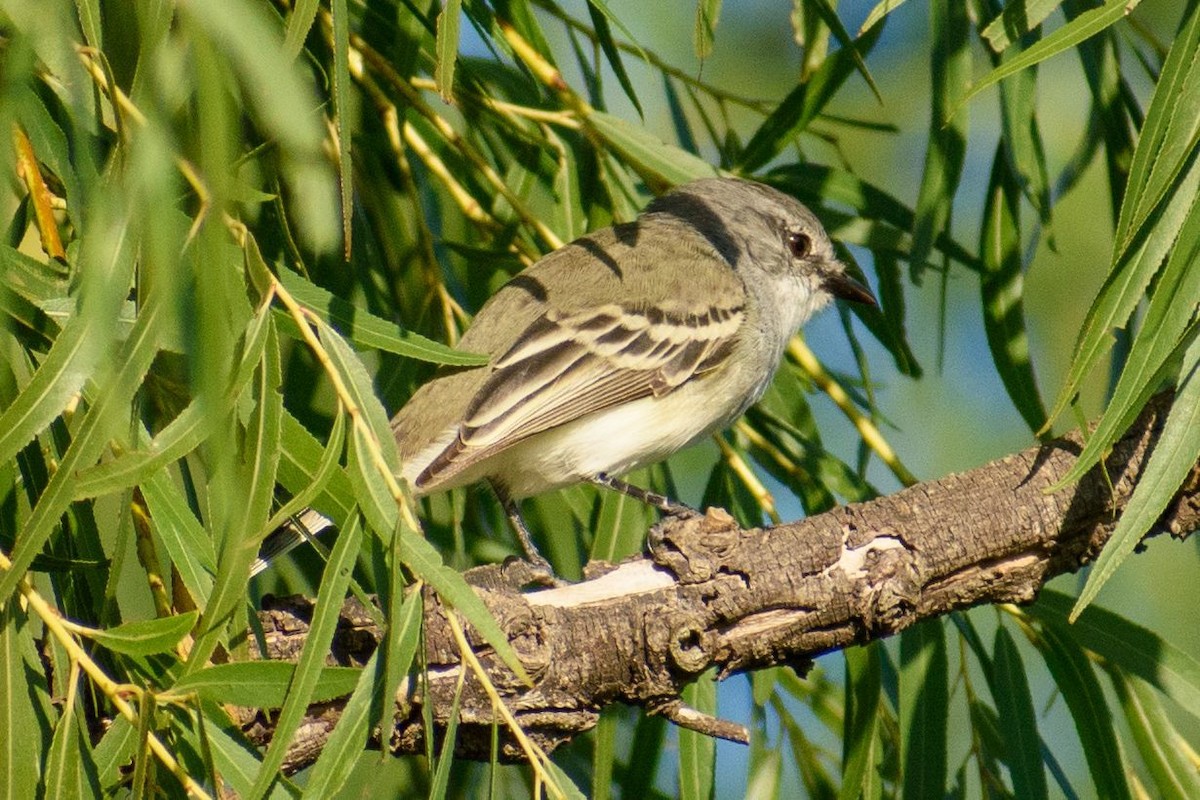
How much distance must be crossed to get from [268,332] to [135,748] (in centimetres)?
76

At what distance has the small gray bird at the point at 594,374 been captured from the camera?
12.2 feet

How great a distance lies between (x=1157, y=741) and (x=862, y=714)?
646mm

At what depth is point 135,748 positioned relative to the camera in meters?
2.32

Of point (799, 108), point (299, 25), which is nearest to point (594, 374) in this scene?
point (799, 108)

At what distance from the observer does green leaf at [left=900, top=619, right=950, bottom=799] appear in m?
3.27

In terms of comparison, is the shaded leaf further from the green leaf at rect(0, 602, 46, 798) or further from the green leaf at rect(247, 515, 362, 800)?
the green leaf at rect(0, 602, 46, 798)

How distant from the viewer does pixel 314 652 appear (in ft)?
6.60

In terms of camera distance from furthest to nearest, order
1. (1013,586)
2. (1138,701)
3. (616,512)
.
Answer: (616,512) → (1138,701) → (1013,586)

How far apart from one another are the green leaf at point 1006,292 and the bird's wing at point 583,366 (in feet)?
2.65

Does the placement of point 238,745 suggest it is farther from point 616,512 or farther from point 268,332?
point 616,512

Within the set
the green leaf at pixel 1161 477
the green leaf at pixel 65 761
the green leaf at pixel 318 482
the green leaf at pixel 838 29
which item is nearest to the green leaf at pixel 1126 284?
the green leaf at pixel 1161 477

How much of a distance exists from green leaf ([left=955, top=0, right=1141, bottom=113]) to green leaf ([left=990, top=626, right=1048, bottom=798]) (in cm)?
139

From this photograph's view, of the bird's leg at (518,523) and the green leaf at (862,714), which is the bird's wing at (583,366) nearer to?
the bird's leg at (518,523)

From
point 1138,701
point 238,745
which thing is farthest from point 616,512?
point 238,745
